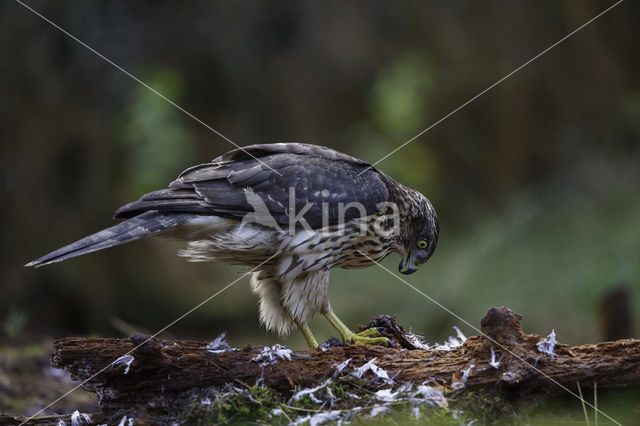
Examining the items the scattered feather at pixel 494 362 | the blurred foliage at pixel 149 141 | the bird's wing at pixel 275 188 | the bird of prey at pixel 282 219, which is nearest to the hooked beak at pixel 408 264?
the bird of prey at pixel 282 219

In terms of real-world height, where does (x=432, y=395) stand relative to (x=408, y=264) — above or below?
below

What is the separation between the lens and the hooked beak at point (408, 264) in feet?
15.2

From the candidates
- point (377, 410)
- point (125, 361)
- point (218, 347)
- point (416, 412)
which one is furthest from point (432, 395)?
point (125, 361)

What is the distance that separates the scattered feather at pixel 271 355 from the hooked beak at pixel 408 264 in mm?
1749

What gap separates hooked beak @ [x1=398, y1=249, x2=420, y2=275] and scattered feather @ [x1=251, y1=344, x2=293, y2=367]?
5.74ft

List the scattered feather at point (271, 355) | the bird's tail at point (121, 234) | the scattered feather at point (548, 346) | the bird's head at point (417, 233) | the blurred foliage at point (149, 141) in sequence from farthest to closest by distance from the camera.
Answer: the blurred foliage at point (149, 141)
the bird's head at point (417, 233)
the bird's tail at point (121, 234)
the scattered feather at point (271, 355)
the scattered feather at point (548, 346)

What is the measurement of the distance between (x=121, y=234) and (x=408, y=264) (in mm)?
2186

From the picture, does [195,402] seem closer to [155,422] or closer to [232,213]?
[155,422]

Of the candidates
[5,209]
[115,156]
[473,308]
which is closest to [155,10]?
[115,156]

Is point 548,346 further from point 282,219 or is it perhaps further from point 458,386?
point 282,219

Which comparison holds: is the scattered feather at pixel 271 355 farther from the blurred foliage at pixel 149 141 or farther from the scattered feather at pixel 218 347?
the blurred foliage at pixel 149 141

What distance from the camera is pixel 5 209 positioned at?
7.39 m

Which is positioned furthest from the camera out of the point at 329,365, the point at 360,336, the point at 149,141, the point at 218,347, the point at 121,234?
the point at 149,141

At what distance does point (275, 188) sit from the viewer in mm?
3975
